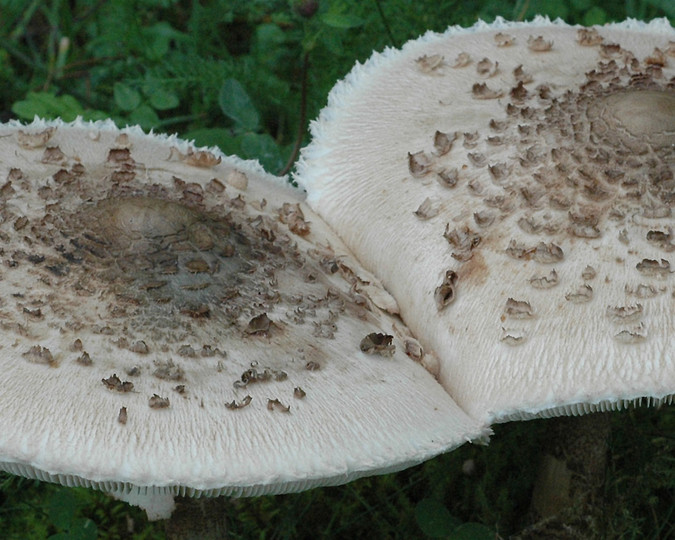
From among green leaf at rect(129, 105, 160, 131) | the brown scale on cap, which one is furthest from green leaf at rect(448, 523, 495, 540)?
green leaf at rect(129, 105, 160, 131)

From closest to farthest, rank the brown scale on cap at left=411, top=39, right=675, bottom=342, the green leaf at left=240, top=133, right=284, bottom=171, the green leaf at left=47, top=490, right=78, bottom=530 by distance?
the brown scale on cap at left=411, top=39, right=675, bottom=342 → the green leaf at left=47, top=490, right=78, bottom=530 → the green leaf at left=240, top=133, right=284, bottom=171

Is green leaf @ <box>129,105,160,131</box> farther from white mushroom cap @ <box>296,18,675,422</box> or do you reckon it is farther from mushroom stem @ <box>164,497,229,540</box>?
mushroom stem @ <box>164,497,229,540</box>

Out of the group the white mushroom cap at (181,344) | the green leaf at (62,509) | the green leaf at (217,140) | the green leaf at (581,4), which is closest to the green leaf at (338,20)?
the green leaf at (217,140)

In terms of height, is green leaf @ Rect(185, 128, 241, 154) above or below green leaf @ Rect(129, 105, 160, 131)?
above

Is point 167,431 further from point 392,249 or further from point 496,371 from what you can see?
point 392,249

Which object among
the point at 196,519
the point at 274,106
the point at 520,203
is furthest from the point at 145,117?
the point at 520,203

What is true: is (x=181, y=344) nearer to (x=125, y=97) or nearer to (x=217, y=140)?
(x=217, y=140)
